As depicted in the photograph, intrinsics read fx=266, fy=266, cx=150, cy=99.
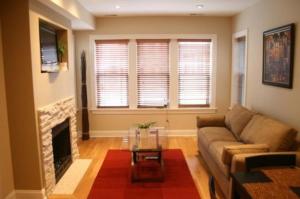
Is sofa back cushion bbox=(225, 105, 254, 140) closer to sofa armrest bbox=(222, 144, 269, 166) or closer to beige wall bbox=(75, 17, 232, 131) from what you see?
sofa armrest bbox=(222, 144, 269, 166)

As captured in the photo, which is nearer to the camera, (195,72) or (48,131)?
(48,131)

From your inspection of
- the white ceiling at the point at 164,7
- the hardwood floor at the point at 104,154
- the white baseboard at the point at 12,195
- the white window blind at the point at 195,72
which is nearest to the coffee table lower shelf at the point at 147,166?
the hardwood floor at the point at 104,154

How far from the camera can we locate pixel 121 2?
4234 mm

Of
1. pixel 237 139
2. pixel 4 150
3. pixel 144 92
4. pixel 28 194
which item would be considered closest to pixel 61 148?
pixel 28 194

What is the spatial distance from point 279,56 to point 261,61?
0.60 metres

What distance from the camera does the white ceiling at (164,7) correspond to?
4.24 meters

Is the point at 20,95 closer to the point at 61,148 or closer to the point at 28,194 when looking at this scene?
the point at 28,194

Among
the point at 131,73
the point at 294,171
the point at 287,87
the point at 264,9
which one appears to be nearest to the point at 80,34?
the point at 131,73

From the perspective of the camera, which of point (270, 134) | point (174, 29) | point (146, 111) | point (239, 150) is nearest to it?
point (239, 150)

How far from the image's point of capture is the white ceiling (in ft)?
13.9

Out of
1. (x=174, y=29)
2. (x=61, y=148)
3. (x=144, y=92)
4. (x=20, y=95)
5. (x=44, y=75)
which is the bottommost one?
(x=61, y=148)

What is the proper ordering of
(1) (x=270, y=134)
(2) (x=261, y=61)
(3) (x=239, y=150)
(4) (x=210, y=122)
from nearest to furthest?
(3) (x=239, y=150)
(1) (x=270, y=134)
(2) (x=261, y=61)
(4) (x=210, y=122)

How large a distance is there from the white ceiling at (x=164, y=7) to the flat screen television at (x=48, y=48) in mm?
815

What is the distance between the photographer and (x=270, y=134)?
3035mm
